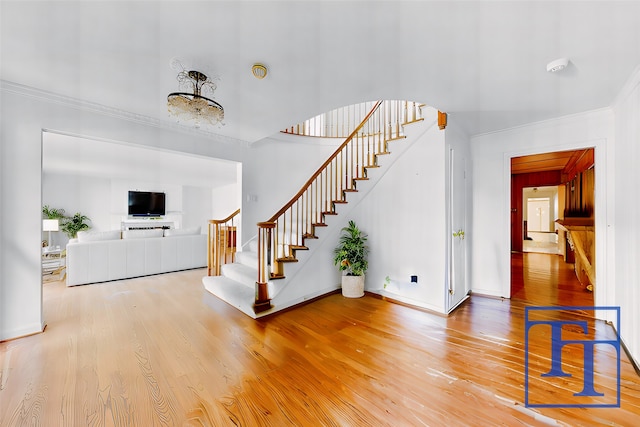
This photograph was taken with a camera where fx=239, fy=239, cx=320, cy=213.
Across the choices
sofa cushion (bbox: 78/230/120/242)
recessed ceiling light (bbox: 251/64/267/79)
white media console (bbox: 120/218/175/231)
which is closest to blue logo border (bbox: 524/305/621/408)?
recessed ceiling light (bbox: 251/64/267/79)

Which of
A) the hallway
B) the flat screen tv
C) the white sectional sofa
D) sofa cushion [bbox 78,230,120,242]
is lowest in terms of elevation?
the hallway

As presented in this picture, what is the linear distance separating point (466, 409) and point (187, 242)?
5.43 metres

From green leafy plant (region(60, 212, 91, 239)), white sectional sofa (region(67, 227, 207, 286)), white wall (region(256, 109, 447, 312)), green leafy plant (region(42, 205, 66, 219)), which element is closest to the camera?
white wall (region(256, 109, 447, 312))

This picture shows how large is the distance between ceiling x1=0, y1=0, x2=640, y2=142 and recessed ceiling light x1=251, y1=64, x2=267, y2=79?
56mm

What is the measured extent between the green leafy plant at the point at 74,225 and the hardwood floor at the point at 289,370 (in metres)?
5.48

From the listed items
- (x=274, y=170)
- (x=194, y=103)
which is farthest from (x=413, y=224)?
(x=274, y=170)

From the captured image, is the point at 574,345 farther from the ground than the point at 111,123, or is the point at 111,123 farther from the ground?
the point at 111,123

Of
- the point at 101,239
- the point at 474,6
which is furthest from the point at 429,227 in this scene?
the point at 101,239

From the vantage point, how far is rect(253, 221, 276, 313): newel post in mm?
3027

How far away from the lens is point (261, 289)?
3049 millimetres

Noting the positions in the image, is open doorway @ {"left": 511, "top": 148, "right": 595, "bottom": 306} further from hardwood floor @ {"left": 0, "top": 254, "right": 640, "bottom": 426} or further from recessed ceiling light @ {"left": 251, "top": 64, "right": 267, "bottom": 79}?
recessed ceiling light @ {"left": 251, "top": 64, "right": 267, "bottom": 79}

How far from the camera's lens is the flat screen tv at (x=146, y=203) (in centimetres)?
826

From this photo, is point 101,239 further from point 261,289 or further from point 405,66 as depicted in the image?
point 405,66

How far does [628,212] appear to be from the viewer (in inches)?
93.4
